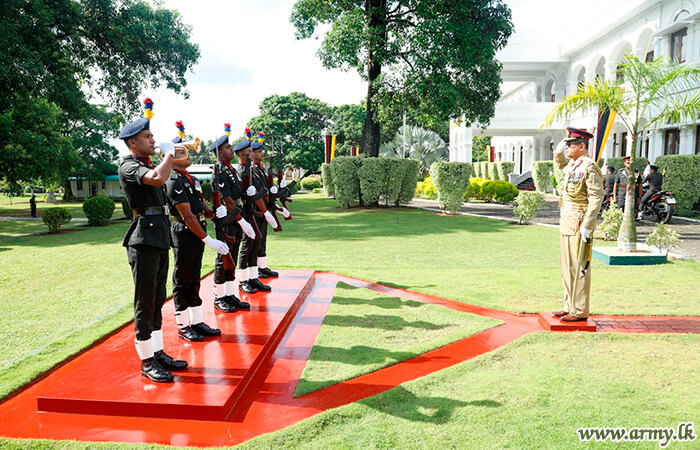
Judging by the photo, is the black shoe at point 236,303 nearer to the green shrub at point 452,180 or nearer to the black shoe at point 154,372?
the black shoe at point 154,372

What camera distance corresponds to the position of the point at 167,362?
3943mm

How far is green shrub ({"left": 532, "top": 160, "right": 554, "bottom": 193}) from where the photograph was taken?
28969 mm

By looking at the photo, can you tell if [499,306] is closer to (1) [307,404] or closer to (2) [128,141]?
(1) [307,404]

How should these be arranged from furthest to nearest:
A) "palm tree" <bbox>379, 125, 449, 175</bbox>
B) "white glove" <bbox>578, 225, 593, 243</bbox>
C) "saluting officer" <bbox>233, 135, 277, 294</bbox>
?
"palm tree" <bbox>379, 125, 449, 175</bbox> → "saluting officer" <bbox>233, 135, 277, 294</bbox> → "white glove" <bbox>578, 225, 593, 243</bbox>

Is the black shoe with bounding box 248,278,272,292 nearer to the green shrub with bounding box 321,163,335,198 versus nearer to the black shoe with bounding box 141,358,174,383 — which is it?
the black shoe with bounding box 141,358,174,383

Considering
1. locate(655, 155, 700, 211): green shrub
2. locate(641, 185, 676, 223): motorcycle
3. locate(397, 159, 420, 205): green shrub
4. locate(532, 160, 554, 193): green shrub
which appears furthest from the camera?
locate(532, 160, 554, 193): green shrub

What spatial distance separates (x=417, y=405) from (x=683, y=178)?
18.5 meters

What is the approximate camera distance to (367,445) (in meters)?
3.02

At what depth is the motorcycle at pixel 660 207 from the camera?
14.9 meters

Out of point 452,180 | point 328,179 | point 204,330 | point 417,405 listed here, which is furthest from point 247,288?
point 328,179

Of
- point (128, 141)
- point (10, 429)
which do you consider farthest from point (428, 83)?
point (10, 429)

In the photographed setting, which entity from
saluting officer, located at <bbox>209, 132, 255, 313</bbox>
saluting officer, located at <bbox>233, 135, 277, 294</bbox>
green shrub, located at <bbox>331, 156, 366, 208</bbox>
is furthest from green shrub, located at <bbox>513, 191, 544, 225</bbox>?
saluting officer, located at <bbox>209, 132, 255, 313</bbox>

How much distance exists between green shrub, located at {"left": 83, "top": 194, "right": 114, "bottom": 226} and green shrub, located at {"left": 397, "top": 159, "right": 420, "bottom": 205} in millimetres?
13216

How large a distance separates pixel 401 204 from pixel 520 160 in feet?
78.8
